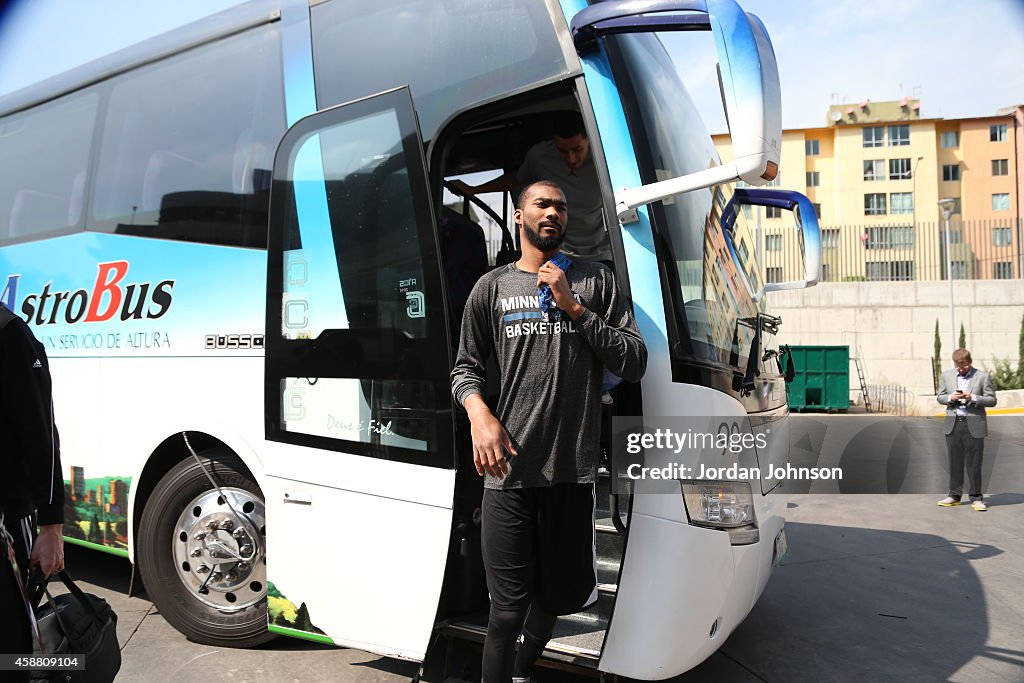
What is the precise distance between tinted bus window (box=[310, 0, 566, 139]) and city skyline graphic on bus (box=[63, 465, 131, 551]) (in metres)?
2.66

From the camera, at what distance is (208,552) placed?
3959 millimetres

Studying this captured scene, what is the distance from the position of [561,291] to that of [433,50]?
1439 millimetres

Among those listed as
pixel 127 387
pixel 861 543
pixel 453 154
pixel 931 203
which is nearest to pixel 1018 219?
pixel 861 543

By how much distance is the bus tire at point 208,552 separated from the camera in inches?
153

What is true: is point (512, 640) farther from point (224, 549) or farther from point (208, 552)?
point (208, 552)

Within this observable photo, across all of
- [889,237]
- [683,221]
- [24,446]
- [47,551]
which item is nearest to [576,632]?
[683,221]

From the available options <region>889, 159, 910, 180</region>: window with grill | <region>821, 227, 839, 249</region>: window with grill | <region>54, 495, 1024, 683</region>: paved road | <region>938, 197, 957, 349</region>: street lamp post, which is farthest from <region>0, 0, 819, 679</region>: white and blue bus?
<region>889, 159, 910, 180</region>: window with grill

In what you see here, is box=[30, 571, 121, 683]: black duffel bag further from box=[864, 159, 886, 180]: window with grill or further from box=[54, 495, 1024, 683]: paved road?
box=[864, 159, 886, 180]: window with grill

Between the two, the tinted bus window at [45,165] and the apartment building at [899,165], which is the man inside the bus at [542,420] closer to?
the tinted bus window at [45,165]

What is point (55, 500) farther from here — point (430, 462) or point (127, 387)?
point (127, 387)

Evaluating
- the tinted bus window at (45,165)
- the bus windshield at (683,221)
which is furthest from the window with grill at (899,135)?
the tinted bus window at (45,165)

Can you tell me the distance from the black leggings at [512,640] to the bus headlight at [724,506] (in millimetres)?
715

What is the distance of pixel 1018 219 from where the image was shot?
68.7 ft

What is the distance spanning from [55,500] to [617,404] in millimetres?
2054
